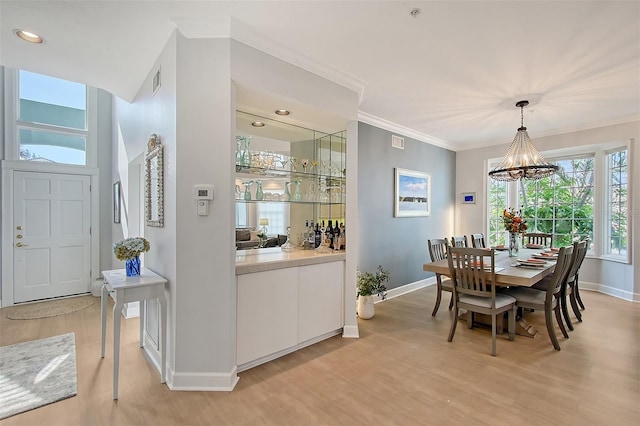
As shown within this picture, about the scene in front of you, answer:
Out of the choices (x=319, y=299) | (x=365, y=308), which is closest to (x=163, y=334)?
(x=319, y=299)

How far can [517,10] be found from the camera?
2.09 m

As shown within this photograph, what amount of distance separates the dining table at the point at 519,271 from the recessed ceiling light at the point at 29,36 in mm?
4177

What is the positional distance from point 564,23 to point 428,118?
221cm

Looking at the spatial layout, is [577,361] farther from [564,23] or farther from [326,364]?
[564,23]

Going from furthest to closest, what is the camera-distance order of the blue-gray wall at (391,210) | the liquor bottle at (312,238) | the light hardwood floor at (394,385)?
the blue-gray wall at (391,210), the liquor bottle at (312,238), the light hardwood floor at (394,385)

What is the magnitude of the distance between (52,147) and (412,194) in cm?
591

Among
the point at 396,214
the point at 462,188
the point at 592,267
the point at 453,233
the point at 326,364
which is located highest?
the point at 462,188

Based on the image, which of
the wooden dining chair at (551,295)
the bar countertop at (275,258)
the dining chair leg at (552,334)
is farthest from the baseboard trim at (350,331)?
the dining chair leg at (552,334)

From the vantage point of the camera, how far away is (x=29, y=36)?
240 cm

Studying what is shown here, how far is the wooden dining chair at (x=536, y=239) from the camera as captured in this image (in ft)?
16.2

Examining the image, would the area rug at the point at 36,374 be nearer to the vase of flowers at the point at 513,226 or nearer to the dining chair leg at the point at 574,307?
the vase of flowers at the point at 513,226

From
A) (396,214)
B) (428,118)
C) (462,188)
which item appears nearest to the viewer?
(428,118)

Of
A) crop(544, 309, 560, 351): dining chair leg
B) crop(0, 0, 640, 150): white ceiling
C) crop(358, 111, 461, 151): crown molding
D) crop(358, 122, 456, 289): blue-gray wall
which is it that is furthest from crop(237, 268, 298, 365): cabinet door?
crop(358, 111, 461, 151): crown molding

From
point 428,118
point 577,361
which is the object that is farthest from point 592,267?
point 428,118
